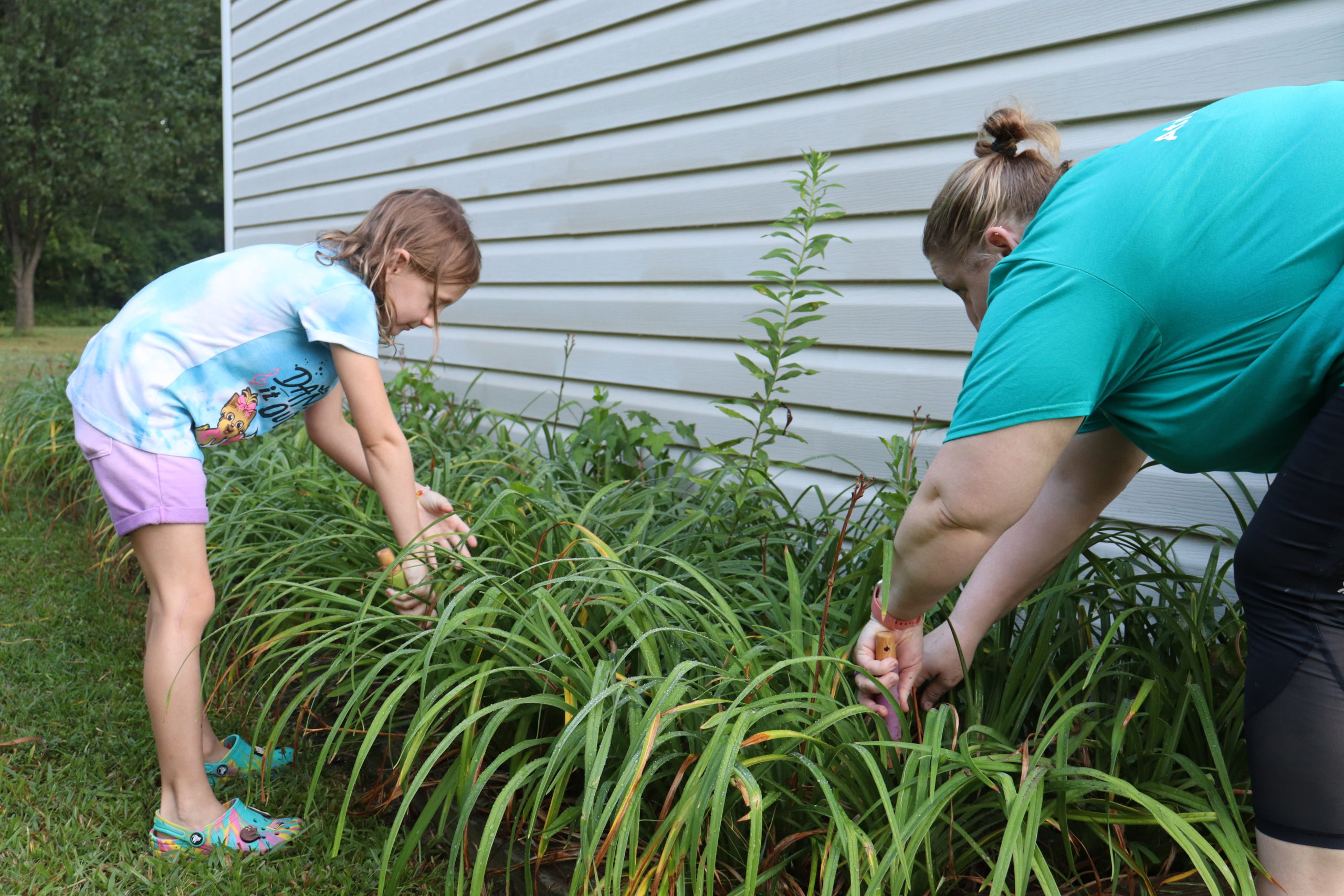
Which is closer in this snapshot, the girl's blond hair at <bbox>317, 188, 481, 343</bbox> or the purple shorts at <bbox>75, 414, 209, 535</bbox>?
the purple shorts at <bbox>75, 414, 209, 535</bbox>

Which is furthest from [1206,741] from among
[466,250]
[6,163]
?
[6,163]

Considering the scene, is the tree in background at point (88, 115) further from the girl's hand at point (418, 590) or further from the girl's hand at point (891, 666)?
the girl's hand at point (891, 666)

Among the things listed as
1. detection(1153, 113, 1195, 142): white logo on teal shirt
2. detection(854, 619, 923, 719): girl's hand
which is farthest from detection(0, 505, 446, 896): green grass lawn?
detection(1153, 113, 1195, 142): white logo on teal shirt

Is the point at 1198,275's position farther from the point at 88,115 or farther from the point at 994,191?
the point at 88,115

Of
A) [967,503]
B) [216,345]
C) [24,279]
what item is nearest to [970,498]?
[967,503]

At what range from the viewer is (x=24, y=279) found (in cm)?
2136

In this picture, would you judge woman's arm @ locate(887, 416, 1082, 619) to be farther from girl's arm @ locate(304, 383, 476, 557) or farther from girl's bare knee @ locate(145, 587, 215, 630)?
girl's bare knee @ locate(145, 587, 215, 630)

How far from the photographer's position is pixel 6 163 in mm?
20484

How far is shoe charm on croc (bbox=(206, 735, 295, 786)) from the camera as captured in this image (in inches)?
93.0

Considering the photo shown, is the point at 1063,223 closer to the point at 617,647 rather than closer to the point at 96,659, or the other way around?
the point at 617,647

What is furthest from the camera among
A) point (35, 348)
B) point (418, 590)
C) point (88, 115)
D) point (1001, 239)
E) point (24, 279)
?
point (24, 279)

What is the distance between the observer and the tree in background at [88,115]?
2014cm

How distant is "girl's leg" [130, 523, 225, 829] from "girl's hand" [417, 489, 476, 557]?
502mm

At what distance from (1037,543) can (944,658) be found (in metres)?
0.27
